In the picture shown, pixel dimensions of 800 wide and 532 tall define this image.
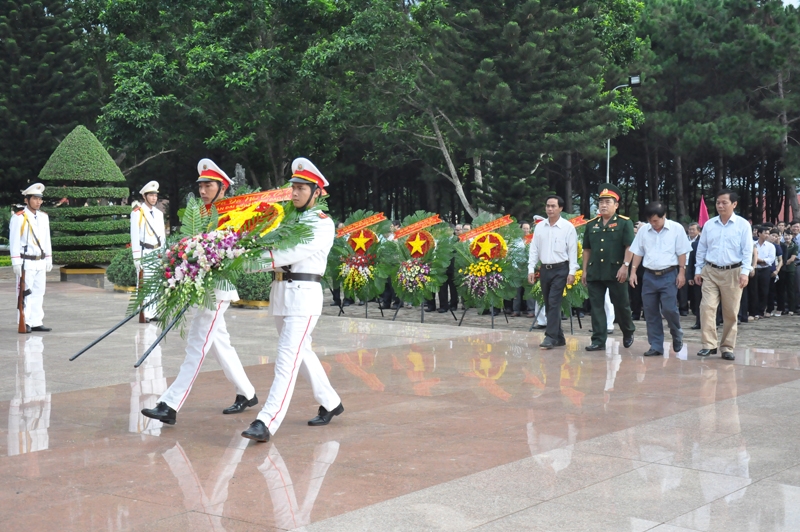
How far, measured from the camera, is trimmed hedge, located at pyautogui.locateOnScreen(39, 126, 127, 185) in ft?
75.3

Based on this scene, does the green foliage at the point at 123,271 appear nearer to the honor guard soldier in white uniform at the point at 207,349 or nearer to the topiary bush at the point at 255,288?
the topiary bush at the point at 255,288

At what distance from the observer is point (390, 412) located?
6.93 meters

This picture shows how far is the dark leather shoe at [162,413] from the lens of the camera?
20.4 ft

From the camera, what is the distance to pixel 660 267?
384 inches

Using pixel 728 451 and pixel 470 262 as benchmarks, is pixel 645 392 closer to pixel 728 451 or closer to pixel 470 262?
pixel 728 451

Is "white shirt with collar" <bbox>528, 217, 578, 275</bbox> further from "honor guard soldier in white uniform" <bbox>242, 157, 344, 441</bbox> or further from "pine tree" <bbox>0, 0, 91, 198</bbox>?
"pine tree" <bbox>0, 0, 91, 198</bbox>

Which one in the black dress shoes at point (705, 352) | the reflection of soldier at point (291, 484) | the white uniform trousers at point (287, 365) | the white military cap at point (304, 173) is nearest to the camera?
the reflection of soldier at point (291, 484)

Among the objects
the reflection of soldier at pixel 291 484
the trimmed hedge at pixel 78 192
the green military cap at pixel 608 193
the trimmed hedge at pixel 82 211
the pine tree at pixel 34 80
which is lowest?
the reflection of soldier at pixel 291 484

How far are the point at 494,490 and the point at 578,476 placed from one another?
Result: 0.54m

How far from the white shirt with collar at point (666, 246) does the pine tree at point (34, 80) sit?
30215mm

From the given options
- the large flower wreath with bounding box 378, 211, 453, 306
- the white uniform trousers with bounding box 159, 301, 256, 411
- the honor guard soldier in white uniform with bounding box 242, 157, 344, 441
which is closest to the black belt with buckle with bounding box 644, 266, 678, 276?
the large flower wreath with bounding box 378, 211, 453, 306

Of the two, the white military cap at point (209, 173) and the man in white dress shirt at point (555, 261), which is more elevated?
the white military cap at point (209, 173)

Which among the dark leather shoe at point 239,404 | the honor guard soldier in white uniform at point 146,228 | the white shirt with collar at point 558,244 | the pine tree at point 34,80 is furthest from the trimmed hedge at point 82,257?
the dark leather shoe at point 239,404

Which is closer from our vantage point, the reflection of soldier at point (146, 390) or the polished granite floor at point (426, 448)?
the polished granite floor at point (426, 448)
